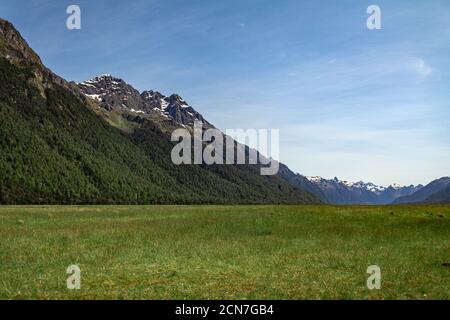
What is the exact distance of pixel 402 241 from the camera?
39.3m

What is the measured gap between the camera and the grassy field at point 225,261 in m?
19.9

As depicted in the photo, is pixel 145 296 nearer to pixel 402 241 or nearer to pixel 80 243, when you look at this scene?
pixel 80 243

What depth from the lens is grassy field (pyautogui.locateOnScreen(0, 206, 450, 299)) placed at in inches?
785

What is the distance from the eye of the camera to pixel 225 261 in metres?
28.3

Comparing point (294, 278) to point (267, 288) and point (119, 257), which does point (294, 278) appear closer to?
point (267, 288)

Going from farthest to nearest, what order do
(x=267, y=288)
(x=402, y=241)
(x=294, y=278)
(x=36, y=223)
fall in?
1. (x=36, y=223)
2. (x=402, y=241)
3. (x=294, y=278)
4. (x=267, y=288)
